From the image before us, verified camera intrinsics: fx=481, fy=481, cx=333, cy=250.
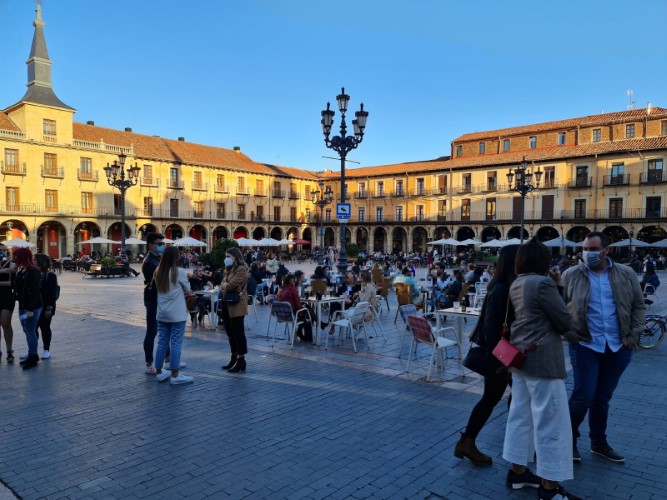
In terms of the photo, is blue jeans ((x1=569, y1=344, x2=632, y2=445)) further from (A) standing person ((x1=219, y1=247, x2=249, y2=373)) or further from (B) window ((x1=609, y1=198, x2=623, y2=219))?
(B) window ((x1=609, y1=198, x2=623, y2=219))

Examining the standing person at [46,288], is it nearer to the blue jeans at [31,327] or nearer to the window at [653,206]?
the blue jeans at [31,327]

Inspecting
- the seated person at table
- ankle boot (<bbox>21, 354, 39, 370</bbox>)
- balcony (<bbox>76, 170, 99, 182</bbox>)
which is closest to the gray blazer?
the seated person at table

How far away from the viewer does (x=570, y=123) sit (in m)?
36.9

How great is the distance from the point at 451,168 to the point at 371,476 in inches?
1538

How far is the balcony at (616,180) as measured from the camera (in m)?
32.4

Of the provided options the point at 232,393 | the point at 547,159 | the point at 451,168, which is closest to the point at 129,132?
the point at 451,168

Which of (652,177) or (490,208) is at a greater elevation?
(652,177)

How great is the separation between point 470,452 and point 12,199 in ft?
117

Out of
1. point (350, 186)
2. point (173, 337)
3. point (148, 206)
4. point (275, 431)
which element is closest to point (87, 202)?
point (148, 206)

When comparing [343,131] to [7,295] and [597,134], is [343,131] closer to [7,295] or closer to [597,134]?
[7,295]

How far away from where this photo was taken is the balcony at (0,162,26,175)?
3050 cm

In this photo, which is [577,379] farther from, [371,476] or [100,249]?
[100,249]

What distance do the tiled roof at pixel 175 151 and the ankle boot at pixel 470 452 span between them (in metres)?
38.2

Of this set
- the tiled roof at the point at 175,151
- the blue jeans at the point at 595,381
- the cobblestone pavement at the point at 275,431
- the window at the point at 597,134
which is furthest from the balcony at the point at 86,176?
the blue jeans at the point at 595,381
